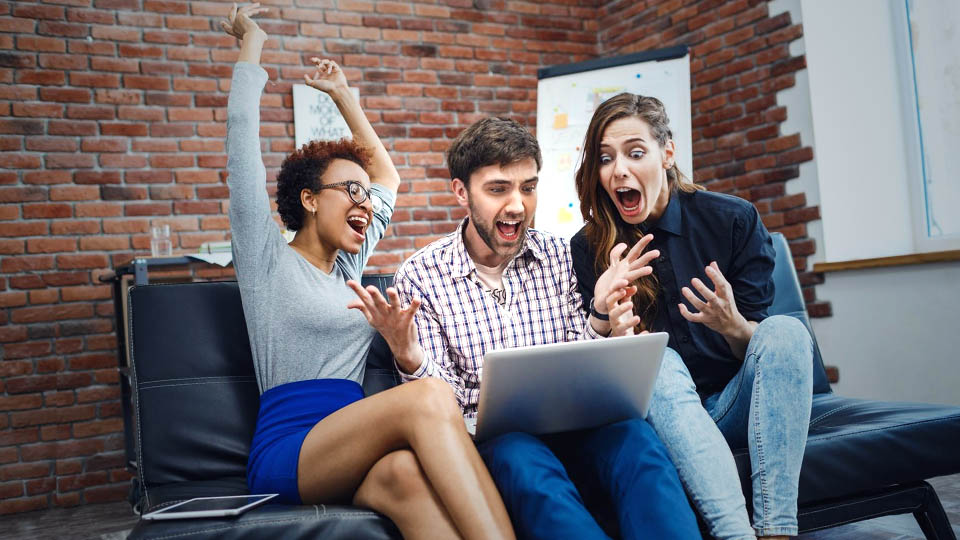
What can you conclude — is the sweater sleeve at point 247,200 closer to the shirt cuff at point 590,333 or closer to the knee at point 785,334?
the shirt cuff at point 590,333

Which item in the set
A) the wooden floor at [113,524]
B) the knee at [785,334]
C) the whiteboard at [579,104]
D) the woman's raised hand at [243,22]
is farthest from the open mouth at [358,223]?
the whiteboard at [579,104]

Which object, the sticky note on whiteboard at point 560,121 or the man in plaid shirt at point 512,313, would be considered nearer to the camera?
the man in plaid shirt at point 512,313

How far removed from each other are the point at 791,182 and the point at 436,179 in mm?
1874

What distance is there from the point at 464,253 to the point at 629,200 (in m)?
0.43

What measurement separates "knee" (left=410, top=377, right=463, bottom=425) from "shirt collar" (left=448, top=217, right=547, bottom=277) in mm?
431

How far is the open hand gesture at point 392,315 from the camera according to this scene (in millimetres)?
1505

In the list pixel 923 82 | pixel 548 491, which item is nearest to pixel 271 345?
pixel 548 491

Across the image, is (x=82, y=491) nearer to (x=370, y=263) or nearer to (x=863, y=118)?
(x=370, y=263)

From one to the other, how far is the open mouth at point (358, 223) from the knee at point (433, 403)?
608mm

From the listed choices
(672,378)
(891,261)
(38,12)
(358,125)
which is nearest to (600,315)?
(672,378)

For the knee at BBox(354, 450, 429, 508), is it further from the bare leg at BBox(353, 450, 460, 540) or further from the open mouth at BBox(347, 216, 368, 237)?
the open mouth at BBox(347, 216, 368, 237)

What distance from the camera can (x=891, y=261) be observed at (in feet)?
10.7

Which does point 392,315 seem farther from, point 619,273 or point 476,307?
point 619,273

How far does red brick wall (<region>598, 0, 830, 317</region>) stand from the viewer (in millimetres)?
3732
